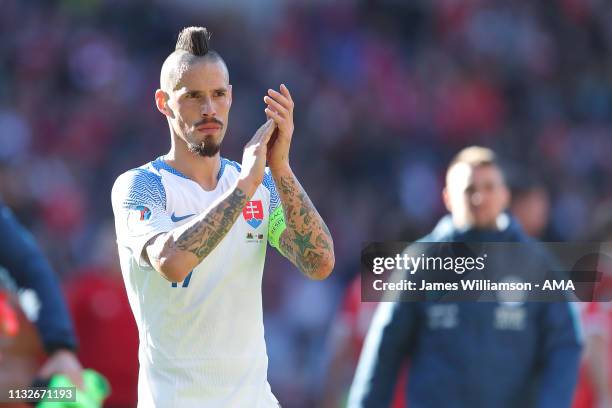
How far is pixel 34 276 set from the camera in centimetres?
518

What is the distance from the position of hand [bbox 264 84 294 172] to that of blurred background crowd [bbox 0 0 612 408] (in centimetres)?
765

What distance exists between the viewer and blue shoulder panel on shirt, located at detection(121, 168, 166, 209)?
4289 mm

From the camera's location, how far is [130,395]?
25.8 feet

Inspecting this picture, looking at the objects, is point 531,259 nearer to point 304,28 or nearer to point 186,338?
point 186,338

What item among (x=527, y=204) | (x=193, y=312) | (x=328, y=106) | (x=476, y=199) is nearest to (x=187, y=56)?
(x=193, y=312)

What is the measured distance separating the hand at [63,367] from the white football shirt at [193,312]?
0.65 m

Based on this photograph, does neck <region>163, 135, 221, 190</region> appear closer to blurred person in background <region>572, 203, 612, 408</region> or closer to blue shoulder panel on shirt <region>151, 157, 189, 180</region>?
blue shoulder panel on shirt <region>151, 157, 189, 180</region>

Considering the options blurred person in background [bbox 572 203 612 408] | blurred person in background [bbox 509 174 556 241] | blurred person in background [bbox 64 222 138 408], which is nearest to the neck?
blurred person in background [bbox 572 203 612 408]

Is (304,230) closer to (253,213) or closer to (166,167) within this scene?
(253,213)

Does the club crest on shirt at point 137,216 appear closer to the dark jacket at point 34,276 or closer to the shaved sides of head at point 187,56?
the shaved sides of head at point 187,56

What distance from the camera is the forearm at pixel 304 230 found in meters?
4.31

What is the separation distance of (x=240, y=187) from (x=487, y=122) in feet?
39.2

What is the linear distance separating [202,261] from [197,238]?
31 cm

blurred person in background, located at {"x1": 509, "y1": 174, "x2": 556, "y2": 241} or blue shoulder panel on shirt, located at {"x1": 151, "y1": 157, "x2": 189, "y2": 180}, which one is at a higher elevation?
blurred person in background, located at {"x1": 509, "y1": 174, "x2": 556, "y2": 241}
